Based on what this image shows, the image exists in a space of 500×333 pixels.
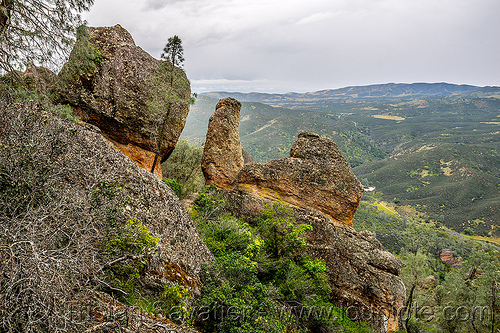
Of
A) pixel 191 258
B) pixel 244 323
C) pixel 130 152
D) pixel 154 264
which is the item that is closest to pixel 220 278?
pixel 191 258

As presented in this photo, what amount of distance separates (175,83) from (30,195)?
13544 mm

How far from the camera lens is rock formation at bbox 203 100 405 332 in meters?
16.8

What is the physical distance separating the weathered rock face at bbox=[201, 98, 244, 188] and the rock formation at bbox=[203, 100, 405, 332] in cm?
9

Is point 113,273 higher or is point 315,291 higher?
point 113,273

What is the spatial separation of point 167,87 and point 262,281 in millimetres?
14161

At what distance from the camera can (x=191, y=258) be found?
1019 centimetres

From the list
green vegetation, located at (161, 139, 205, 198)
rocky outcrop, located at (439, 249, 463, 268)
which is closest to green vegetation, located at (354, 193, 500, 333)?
green vegetation, located at (161, 139, 205, 198)

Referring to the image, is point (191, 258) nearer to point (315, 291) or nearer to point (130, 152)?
point (315, 291)

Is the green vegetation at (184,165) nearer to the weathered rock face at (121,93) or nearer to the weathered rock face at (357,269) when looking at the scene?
the weathered rock face at (121,93)

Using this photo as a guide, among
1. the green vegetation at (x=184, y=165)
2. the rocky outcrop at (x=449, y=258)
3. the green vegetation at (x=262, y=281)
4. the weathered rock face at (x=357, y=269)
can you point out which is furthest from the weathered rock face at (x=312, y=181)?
the rocky outcrop at (x=449, y=258)

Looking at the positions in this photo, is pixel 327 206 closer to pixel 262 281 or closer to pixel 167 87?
pixel 262 281

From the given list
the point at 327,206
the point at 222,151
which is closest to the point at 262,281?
the point at 327,206

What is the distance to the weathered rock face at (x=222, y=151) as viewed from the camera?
2111 centimetres

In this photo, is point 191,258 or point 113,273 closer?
point 113,273
